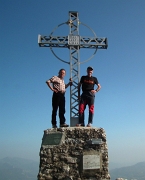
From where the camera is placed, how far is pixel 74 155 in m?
4.98

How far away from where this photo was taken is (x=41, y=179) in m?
4.72

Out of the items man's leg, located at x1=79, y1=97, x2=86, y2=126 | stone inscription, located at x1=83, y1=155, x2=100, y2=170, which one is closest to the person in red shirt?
man's leg, located at x1=79, y1=97, x2=86, y2=126

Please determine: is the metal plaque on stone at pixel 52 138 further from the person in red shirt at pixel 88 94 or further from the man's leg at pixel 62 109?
the person in red shirt at pixel 88 94

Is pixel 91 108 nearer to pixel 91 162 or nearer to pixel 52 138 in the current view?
pixel 52 138

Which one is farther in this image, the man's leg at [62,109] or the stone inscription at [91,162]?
the man's leg at [62,109]

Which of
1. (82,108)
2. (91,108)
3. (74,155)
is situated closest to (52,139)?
(74,155)


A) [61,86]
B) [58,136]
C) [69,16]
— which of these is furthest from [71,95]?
[69,16]

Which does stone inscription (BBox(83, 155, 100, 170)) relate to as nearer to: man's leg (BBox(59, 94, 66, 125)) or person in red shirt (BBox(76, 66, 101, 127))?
person in red shirt (BBox(76, 66, 101, 127))

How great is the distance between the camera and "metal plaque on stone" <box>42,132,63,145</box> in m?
5.14

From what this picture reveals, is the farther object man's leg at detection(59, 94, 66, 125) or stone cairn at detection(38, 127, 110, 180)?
man's leg at detection(59, 94, 66, 125)

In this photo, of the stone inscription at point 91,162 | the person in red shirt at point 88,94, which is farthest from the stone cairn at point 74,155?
the person in red shirt at point 88,94

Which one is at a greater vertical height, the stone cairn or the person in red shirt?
the person in red shirt

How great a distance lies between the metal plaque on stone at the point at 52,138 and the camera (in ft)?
16.9

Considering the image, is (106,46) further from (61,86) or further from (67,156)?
(67,156)
